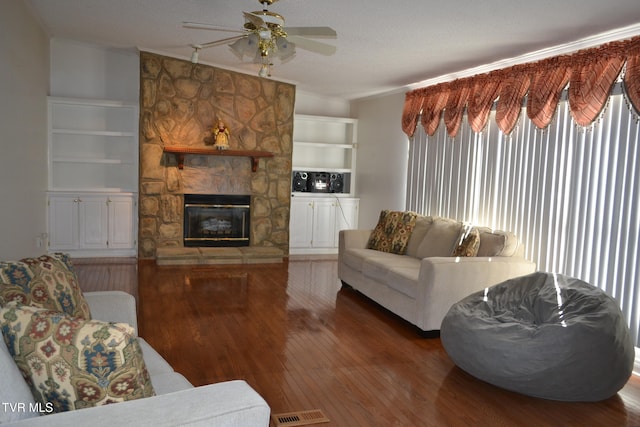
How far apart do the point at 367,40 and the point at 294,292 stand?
8.88ft

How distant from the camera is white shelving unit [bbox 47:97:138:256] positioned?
705cm

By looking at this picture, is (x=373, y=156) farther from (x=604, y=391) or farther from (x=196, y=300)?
(x=604, y=391)

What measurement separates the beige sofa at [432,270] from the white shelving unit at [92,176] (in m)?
3.50

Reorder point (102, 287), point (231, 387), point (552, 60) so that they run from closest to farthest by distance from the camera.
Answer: point (231, 387) < point (552, 60) < point (102, 287)

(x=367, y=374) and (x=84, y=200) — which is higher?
(x=84, y=200)

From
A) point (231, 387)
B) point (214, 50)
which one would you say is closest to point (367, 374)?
point (231, 387)

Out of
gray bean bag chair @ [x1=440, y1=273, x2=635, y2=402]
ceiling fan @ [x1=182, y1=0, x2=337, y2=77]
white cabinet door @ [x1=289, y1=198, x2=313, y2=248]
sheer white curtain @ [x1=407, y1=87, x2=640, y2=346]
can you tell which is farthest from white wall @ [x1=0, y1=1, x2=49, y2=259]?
sheer white curtain @ [x1=407, y1=87, x2=640, y2=346]

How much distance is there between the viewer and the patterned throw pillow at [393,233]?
5766 millimetres

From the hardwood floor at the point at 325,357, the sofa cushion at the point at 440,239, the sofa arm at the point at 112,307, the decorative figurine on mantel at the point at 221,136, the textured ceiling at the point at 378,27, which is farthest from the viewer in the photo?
the decorative figurine on mantel at the point at 221,136

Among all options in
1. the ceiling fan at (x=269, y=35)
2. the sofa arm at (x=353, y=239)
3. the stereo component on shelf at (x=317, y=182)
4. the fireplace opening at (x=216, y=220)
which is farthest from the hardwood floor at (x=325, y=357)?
the stereo component on shelf at (x=317, y=182)

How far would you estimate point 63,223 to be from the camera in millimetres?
7051

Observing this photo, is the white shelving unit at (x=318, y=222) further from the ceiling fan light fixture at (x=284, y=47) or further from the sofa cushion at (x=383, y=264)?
the ceiling fan light fixture at (x=284, y=47)

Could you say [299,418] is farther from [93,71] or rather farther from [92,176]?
[93,71]

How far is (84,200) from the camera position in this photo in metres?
7.13
